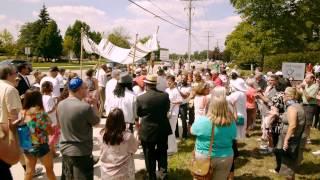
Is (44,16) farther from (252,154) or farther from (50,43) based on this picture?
(252,154)

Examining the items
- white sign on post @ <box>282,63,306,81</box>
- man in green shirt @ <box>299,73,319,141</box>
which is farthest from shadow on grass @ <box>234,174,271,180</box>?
white sign on post @ <box>282,63,306,81</box>

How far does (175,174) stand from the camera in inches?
281

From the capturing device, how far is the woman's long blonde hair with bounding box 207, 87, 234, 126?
452cm

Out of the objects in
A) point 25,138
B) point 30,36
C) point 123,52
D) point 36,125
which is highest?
point 30,36

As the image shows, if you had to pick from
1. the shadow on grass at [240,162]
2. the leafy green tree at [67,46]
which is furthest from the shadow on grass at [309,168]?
the leafy green tree at [67,46]

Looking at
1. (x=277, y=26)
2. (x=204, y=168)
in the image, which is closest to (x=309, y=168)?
(x=204, y=168)

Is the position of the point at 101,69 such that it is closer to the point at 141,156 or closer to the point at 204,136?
the point at 141,156

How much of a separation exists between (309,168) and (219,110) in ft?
14.4

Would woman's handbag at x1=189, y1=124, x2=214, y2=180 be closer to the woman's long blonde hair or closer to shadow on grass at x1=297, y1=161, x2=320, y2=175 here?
the woman's long blonde hair

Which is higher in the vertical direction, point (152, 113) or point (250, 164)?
point (152, 113)

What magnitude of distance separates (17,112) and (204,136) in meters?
2.72

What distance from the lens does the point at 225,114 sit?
4.55m

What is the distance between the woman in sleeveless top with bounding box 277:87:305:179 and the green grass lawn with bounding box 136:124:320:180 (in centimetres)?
111

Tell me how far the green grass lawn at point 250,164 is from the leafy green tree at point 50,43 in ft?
229
